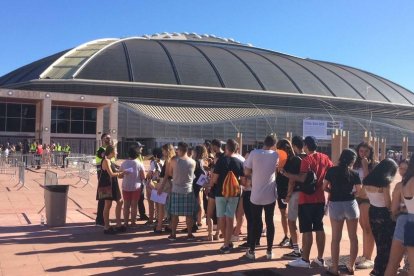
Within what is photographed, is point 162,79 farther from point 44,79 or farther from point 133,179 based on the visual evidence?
point 133,179

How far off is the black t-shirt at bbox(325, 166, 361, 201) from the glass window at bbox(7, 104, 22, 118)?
39230 millimetres

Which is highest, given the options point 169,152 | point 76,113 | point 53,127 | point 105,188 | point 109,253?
point 76,113

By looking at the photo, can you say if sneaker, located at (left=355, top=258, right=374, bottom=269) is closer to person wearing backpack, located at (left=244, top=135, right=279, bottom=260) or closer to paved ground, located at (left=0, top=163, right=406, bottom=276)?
paved ground, located at (left=0, top=163, right=406, bottom=276)

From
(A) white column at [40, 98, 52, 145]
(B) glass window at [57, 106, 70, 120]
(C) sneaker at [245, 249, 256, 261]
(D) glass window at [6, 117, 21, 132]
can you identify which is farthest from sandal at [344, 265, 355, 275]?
(D) glass window at [6, 117, 21, 132]

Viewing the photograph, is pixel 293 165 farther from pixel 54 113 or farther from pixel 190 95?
pixel 190 95

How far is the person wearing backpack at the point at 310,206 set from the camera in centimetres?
669

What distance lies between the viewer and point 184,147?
8516mm

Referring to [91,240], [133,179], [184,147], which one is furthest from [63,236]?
[184,147]

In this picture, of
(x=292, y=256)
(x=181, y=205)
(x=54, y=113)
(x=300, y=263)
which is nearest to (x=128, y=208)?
(x=181, y=205)

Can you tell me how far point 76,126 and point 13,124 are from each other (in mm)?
5264

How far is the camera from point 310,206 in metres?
6.75

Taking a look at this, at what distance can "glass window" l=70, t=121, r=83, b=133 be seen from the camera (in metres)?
42.0

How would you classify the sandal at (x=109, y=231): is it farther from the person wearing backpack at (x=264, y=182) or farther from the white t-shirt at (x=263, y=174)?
the white t-shirt at (x=263, y=174)

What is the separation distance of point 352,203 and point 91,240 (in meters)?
4.59
